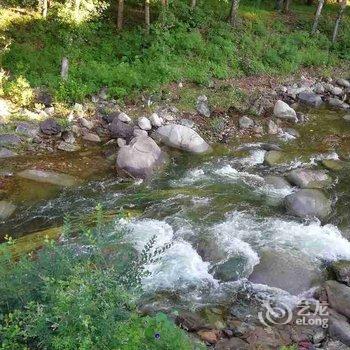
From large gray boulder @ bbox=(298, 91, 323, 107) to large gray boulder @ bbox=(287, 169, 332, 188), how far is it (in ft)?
27.6

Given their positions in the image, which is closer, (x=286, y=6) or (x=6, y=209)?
(x=6, y=209)

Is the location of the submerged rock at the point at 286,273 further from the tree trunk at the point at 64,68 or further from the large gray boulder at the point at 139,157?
the tree trunk at the point at 64,68

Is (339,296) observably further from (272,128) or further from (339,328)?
(272,128)

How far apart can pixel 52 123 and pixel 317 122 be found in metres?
11.2

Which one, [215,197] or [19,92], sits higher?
[19,92]

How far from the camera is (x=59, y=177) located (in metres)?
12.7

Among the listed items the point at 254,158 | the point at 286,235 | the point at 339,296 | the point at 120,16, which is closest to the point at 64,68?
the point at 120,16

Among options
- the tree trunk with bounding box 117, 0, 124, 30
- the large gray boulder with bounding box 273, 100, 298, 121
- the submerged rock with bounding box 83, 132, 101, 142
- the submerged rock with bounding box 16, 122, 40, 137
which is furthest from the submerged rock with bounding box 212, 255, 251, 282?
the tree trunk with bounding box 117, 0, 124, 30

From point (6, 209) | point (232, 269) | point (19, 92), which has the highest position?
point (19, 92)

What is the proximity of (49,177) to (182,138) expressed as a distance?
484 centimetres

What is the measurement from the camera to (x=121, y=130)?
15.4m

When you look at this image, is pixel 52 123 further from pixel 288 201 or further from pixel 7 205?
pixel 288 201

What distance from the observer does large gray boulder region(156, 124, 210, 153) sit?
15.2 m

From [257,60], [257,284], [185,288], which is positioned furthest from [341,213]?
[257,60]
